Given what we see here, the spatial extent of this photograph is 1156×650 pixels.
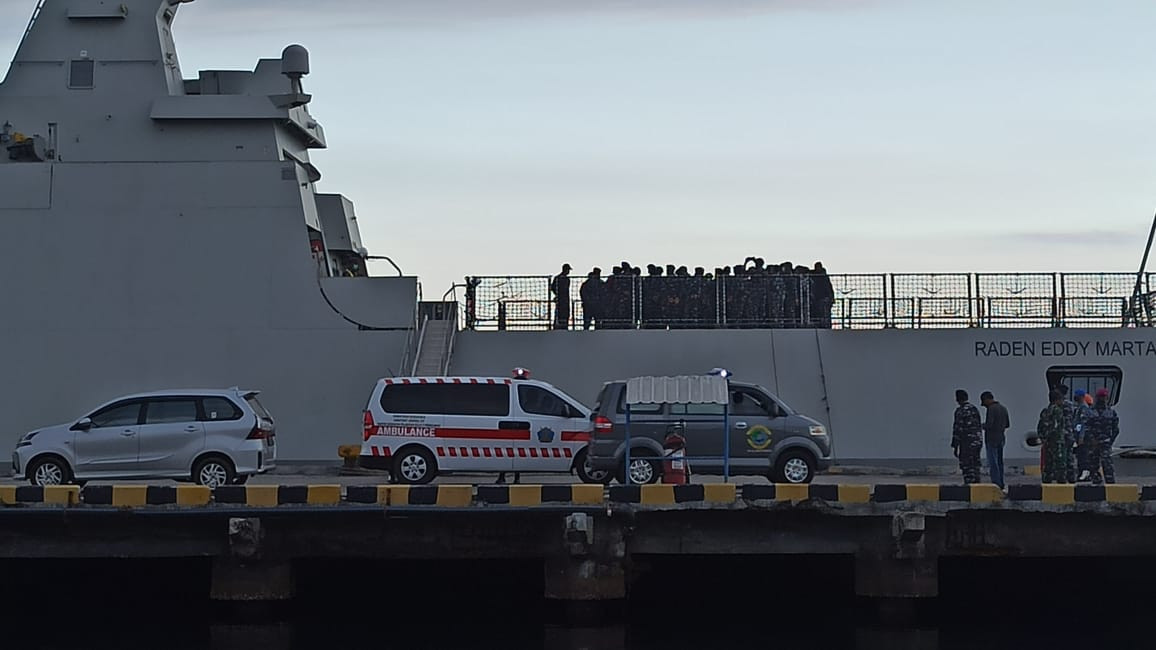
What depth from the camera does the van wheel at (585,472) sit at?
22.5m

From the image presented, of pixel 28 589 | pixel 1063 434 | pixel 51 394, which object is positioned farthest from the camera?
pixel 51 394

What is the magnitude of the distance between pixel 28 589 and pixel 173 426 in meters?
3.33

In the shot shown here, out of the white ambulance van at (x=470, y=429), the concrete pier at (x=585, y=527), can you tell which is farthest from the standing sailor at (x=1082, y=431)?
the white ambulance van at (x=470, y=429)

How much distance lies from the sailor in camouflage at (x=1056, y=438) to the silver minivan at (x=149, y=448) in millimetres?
10469

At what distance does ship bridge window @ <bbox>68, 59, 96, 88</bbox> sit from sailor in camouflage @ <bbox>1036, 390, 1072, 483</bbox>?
16.2m

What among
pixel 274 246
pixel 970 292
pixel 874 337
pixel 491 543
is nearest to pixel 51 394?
pixel 274 246

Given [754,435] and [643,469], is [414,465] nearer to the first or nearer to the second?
[643,469]

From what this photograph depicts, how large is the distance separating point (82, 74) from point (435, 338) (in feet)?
24.1

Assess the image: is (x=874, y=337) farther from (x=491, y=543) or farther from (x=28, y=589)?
(x=28, y=589)

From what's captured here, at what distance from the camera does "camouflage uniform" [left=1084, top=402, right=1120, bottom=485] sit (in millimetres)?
21203

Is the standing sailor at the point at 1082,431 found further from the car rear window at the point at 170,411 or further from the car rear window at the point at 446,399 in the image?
the car rear window at the point at 170,411

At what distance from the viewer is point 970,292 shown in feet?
90.3

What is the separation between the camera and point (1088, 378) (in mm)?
27062

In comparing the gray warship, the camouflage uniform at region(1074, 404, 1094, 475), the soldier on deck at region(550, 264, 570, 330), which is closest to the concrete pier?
the camouflage uniform at region(1074, 404, 1094, 475)
